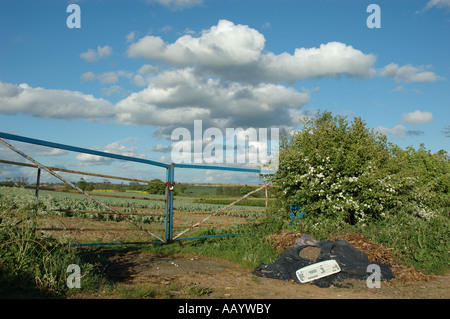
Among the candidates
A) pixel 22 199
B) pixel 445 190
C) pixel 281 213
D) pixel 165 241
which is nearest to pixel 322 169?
pixel 281 213

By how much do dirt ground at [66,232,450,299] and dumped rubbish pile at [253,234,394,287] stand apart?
0.16 meters

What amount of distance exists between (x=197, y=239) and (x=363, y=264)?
4.52 m

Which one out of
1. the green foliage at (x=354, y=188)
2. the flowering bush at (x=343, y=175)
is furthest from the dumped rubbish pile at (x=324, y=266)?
the flowering bush at (x=343, y=175)

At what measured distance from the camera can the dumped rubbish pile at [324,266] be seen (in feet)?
21.0

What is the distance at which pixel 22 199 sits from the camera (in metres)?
5.50

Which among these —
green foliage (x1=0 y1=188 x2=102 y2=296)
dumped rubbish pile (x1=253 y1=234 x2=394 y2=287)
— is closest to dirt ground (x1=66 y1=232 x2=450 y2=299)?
dumped rubbish pile (x1=253 y1=234 x2=394 y2=287)

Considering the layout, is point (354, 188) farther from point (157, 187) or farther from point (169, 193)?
point (157, 187)

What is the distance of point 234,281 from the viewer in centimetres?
639

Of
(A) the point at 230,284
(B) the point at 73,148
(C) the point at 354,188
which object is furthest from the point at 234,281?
(C) the point at 354,188

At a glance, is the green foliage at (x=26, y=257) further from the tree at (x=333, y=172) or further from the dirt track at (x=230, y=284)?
the tree at (x=333, y=172)

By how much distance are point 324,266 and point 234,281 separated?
169 cm

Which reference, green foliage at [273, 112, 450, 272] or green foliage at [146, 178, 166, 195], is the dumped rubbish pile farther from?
green foliage at [146, 178, 166, 195]

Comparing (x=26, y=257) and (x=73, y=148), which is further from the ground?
(x=73, y=148)
